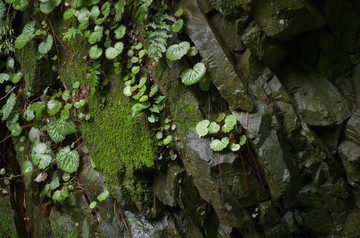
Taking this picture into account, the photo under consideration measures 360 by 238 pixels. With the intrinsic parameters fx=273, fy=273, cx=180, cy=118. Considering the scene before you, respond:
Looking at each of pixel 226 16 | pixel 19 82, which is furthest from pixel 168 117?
pixel 19 82

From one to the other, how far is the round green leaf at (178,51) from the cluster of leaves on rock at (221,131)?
1.74 feet

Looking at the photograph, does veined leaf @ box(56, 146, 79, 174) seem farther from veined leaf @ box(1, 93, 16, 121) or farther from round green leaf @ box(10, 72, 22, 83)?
round green leaf @ box(10, 72, 22, 83)

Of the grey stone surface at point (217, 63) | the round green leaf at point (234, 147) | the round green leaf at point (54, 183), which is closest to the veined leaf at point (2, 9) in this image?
the round green leaf at point (54, 183)

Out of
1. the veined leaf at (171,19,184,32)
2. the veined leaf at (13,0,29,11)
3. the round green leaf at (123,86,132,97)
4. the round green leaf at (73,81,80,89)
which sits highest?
the veined leaf at (13,0,29,11)

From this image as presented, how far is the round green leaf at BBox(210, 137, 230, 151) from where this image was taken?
2.01m

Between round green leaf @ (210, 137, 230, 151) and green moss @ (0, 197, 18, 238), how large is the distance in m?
2.80

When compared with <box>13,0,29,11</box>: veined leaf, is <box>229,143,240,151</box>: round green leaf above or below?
below

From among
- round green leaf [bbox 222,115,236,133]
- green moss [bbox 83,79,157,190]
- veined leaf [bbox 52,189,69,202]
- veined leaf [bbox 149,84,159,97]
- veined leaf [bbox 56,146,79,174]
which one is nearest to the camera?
round green leaf [bbox 222,115,236,133]

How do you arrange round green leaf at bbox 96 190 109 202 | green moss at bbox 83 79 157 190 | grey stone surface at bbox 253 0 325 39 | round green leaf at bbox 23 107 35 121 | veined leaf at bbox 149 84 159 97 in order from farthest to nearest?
round green leaf at bbox 23 107 35 121
round green leaf at bbox 96 190 109 202
green moss at bbox 83 79 157 190
veined leaf at bbox 149 84 159 97
grey stone surface at bbox 253 0 325 39

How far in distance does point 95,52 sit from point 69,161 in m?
1.09

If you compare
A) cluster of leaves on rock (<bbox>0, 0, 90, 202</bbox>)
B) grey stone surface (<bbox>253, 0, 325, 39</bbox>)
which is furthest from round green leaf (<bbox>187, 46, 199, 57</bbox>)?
cluster of leaves on rock (<bbox>0, 0, 90, 202</bbox>)

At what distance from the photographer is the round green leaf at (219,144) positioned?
79.3 inches

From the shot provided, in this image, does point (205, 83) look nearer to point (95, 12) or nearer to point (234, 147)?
point (234, 147)

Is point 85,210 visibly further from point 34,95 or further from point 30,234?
point 34,95
